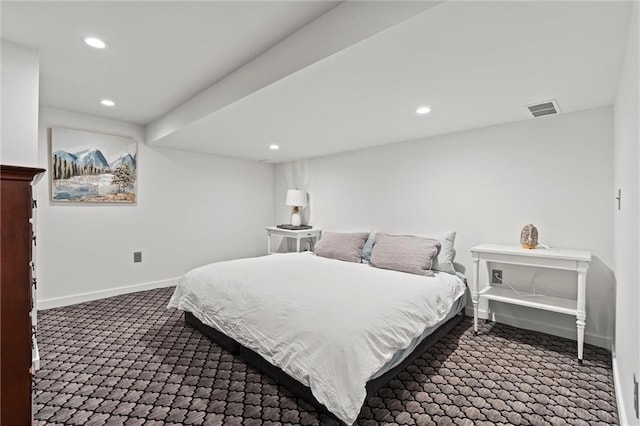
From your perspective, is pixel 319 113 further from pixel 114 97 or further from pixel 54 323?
pixel 54 323

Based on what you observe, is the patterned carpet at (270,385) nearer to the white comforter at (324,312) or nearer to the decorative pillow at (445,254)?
the white comforter at (324,312)

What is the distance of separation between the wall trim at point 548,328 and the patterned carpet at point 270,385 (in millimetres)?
87

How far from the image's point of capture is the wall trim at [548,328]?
2.54 metres

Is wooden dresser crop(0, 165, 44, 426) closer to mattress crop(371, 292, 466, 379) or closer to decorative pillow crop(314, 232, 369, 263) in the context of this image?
mattress crop(371, 292, 466, 379)

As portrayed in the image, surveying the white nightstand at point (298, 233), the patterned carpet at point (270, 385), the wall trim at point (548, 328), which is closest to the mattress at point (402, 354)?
the patterned carpet at point (270, 385)

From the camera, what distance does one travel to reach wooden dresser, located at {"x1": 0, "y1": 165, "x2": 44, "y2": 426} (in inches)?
43.6

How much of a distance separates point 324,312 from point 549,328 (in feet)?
7.86

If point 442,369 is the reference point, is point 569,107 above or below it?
above

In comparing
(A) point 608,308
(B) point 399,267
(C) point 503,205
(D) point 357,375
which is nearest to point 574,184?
(C) point 503,205

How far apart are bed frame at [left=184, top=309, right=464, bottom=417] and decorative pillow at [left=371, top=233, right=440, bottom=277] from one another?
58cm

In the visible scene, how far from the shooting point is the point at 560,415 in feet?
5.64

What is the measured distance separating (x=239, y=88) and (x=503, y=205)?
111 inches

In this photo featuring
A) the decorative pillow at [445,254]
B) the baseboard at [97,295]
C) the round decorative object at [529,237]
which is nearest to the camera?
the round decorative object at [529,237]

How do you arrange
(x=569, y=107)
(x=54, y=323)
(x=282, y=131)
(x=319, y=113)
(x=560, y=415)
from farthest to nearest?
(x=282, y=131) < (x=54, y=323) < (x=319, y=113) < (x=569, y=107) < (x=560, y=415)
